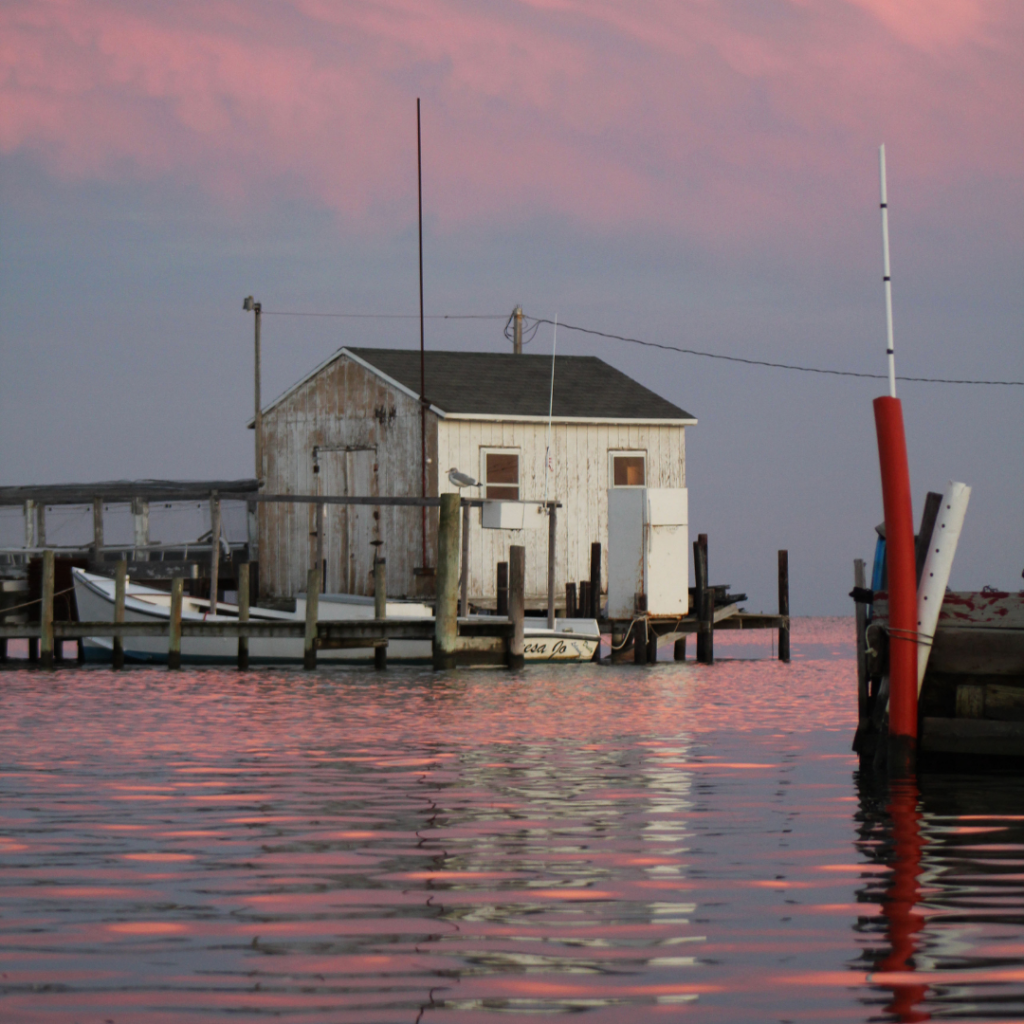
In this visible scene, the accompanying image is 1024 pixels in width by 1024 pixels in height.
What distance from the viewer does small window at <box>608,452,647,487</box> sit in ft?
122

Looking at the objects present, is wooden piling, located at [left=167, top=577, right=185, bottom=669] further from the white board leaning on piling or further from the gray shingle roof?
the white board leaning on piling

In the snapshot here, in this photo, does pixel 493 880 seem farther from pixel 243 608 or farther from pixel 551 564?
pixel 551 564

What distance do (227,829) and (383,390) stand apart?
87.7 feet

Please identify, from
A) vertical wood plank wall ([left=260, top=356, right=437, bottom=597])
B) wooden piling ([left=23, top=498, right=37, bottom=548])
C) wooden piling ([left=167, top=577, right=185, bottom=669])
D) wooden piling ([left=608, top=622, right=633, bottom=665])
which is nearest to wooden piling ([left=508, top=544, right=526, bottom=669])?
wooden piling ([left=608, top=622, right=633, bottom=665])

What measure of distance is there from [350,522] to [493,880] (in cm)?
2906

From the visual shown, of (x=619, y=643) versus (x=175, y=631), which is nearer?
(x=175, y=631)

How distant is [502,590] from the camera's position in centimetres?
3391

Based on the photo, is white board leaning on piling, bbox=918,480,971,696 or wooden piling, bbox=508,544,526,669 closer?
white board leaning on piling, bbox=918,480,971,696

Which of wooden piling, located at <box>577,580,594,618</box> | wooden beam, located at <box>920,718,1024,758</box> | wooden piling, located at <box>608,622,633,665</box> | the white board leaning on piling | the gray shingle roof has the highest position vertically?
the gray shingle roof

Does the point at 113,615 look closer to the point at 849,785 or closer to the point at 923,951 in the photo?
the point at 849,785

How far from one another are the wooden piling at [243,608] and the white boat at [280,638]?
3.63ft

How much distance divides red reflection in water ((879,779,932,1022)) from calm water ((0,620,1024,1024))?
2 cm

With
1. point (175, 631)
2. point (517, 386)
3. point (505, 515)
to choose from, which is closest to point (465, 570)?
point (505, 515)

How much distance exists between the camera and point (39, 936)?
6.76 metres
